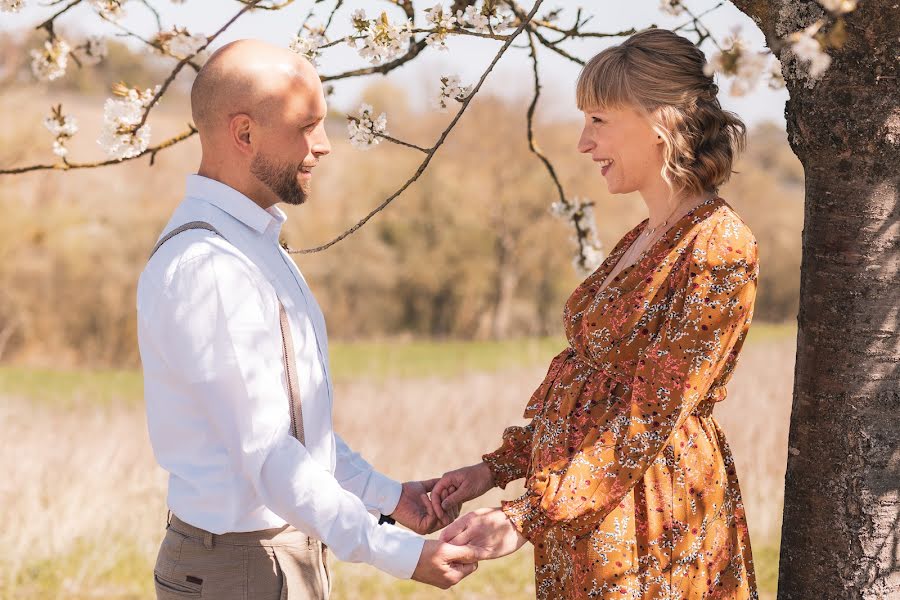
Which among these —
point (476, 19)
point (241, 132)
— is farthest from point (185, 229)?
point (476, 19)

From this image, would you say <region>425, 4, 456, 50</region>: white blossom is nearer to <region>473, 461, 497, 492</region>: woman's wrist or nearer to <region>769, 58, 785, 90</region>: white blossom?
<region>769, 58, 785, 90</region>: white blossom

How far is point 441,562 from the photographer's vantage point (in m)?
2.01

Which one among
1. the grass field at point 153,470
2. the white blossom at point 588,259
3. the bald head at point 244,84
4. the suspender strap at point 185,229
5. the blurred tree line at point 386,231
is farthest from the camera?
the blurred tree line at point 386,231

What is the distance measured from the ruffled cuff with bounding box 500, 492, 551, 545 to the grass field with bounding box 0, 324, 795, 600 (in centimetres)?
270

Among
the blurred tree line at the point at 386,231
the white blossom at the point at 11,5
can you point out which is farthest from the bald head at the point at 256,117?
the blurred tree line at the point at 386,231

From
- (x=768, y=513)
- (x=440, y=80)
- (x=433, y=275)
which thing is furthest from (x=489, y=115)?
(x=440, y=80)

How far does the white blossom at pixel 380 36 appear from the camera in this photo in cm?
241

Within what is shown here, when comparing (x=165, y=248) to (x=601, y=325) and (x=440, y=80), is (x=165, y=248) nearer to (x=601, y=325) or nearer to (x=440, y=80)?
(x=601, y=325)

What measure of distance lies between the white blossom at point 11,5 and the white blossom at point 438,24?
127 cm

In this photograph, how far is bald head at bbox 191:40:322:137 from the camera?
204 cm

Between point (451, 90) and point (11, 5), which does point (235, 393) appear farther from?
point (11, 5)

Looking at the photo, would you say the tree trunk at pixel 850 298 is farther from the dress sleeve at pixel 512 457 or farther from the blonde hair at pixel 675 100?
the dress sleeve at pixel 512 457

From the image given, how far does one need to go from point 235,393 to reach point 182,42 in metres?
1.71

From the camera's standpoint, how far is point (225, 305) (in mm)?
1838
